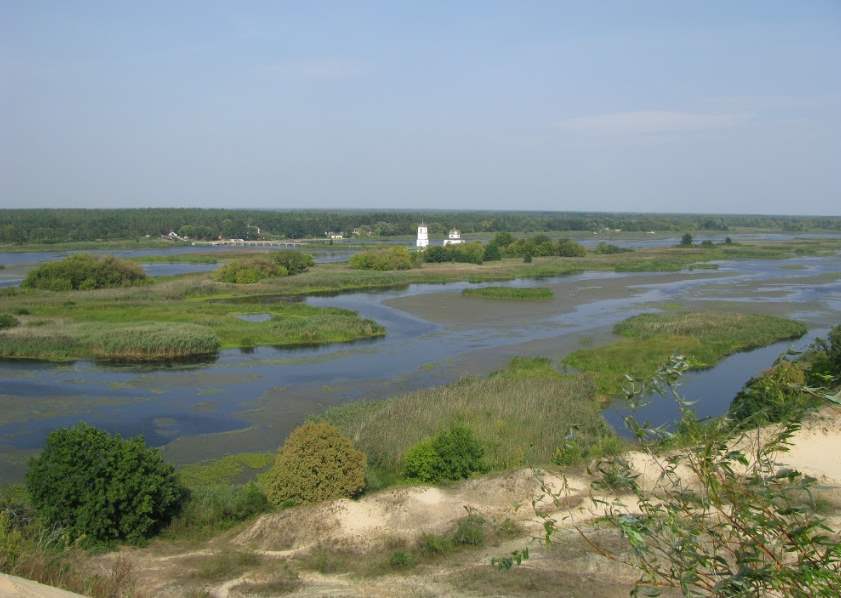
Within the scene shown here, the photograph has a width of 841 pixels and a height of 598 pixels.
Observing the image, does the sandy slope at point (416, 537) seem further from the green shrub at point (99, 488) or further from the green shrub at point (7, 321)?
the green shrub at point (7, 321)

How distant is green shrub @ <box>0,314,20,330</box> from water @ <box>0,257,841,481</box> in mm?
5176

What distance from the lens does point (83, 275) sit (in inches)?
1581

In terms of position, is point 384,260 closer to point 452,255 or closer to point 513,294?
point 452,255

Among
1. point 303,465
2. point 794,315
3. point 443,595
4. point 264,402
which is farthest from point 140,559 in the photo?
point 794,315

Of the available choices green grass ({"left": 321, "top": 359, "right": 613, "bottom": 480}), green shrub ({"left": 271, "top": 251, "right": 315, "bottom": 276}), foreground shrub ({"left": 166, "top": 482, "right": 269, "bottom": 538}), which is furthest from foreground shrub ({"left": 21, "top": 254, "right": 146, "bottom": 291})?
foreground shrub ({"left": 166, "top": 482, "right": 269, "bottom": 538})

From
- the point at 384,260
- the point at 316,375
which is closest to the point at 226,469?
the point at 316,375

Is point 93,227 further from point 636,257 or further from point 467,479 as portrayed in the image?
point 467,479

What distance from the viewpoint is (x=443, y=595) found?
27.8 feet

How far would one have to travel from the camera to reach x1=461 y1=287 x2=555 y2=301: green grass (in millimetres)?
39500

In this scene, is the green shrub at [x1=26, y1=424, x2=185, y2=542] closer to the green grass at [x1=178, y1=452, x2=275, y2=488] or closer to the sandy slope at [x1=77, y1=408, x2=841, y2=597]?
the sandy slope at [x1=77, y1=408, x2=841, y2=597]

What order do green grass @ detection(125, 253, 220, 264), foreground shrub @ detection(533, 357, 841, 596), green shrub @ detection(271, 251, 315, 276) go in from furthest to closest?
green grass @ detection(125, 253, 220, 264) < green shrub @ detection(271, 251, 315, 276) < foreground shrub @ detection(533, 357, 841, 596)

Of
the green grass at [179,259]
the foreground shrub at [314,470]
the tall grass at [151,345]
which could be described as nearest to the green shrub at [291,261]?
the green grass at [179,259]

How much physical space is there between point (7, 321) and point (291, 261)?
23074mm

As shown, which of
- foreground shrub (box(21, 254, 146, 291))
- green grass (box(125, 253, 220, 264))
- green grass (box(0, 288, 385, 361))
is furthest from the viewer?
green grass (box(125, 253, 220, 264))
